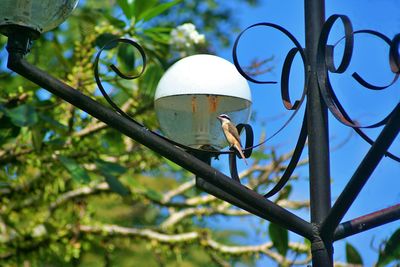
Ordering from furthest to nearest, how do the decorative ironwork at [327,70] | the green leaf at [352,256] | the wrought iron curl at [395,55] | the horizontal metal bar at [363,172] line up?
1. the green leaf at [352,256]
2. the decorative ironwork at [327,70]
3. the wrought iron curl at [395,55]
4. the horizontal metal bar at [363,172]

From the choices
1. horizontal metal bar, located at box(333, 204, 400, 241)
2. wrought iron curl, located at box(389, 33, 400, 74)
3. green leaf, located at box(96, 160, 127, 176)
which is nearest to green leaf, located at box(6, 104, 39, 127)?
green leaf, located at box(96, 160, 127, 176)

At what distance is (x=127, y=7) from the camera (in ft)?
10.7

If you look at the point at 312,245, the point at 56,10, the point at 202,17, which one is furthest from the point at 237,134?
the point at 202,17

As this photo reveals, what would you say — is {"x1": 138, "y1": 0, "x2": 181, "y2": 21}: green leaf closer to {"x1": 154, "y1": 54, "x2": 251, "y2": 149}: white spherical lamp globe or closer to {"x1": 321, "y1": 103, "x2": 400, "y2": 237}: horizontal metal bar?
{"x1": 154, "y1": 54, "x2": 251, "y2": 149}: white spherical lamp globe

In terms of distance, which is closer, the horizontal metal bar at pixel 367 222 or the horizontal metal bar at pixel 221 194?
the horizontal metal bar at pixel 367 222

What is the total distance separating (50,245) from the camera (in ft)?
12.8

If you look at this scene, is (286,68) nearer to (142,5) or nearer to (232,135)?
(232,135)

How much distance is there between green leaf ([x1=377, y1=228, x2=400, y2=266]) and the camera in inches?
85.5

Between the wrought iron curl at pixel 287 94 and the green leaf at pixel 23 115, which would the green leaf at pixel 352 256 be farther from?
the green leaf at pixel 23 115

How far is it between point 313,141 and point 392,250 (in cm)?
52

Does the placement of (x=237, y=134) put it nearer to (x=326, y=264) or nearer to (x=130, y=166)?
(x=326, y=264)

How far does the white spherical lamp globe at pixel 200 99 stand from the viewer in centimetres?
197

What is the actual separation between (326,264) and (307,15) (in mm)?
642

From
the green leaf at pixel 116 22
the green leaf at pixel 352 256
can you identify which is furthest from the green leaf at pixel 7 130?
the green leaf at pixel 352 256
